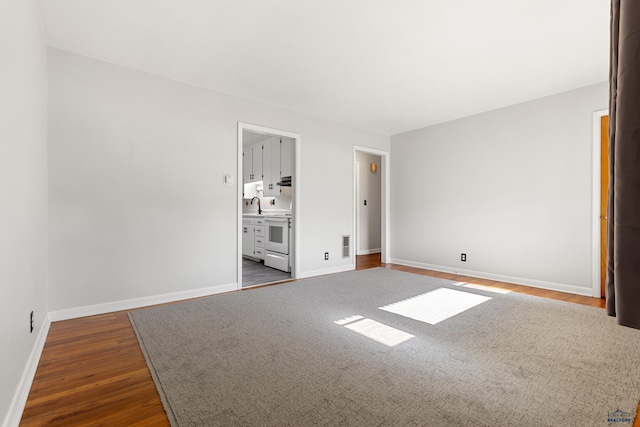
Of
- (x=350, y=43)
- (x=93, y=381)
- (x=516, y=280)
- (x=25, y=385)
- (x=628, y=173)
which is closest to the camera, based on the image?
(x=628, y=173)

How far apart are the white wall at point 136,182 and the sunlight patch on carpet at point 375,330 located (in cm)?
181

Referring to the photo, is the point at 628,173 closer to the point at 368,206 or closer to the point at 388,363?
the point at 388,363

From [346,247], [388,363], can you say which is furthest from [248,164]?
[388,363]

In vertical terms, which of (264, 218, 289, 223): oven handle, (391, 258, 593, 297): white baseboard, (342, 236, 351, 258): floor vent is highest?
(264, 218, 289, 223): oven handle

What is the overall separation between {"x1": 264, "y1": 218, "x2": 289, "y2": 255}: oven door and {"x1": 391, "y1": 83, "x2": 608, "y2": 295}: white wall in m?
2.23

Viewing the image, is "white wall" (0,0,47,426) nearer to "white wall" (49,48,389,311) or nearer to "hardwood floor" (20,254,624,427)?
"hardwood floor" (20,254,624,427)

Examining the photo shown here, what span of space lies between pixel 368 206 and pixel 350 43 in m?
4.71

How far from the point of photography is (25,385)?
1.60 metres

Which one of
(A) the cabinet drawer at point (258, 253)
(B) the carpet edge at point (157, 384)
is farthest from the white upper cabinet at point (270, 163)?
(B) the carpet edge at point (157, 384)

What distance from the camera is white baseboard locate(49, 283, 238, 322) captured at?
2.71 metres

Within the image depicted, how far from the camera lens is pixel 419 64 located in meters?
3.00

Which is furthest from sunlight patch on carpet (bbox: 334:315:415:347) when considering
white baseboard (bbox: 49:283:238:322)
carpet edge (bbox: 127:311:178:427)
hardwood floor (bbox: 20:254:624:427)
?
white baseboard (bbox: 49:283:238:322)

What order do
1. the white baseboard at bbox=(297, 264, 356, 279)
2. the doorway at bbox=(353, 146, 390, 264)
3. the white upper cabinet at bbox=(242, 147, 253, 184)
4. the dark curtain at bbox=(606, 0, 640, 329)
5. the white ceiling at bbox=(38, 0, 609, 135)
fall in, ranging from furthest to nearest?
the doorway at bbox=(353, 146, 390, 264)
the white upper cabinet at bbox=(242, 147, 253, 184)
the white baseboard at bbox=(297, 264, 356, 279)
the white ceiling at bbox=(38, 0, 609, 135)
the dark curtain at bbox=(606, 0, 640, 329)

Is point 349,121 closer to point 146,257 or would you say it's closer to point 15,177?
point 146,257
